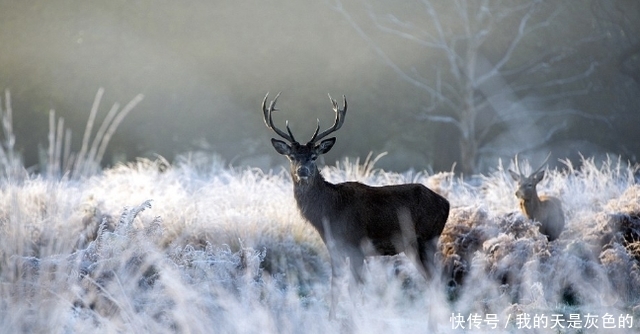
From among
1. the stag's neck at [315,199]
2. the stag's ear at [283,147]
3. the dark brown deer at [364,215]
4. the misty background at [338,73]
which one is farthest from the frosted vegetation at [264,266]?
the misty background at [338,73]

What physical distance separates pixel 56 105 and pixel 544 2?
1255cm

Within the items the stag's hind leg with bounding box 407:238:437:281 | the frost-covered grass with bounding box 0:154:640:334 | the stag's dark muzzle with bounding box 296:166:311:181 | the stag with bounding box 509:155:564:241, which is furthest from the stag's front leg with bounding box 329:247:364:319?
the stag with bounding box 509:155:564:241

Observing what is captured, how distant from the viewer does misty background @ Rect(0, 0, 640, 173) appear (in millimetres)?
19656

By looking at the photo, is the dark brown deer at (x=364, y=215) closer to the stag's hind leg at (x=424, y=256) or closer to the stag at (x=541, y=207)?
the stag's hind leg at (x=424, y=256)

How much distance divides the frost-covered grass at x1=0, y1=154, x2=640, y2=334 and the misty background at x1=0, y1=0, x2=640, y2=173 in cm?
936

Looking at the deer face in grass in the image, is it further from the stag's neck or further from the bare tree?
the bare tree

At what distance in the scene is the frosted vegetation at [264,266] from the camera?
4566 mm

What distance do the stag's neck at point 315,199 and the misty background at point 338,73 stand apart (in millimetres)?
12824

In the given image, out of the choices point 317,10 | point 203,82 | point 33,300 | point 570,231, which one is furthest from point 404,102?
point 33,300

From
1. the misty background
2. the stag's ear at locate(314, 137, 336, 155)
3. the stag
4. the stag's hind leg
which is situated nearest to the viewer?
the stag's hind leg

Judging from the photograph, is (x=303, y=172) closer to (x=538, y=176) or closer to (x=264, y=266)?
(x=264, y=266)

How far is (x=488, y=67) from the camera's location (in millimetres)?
20375

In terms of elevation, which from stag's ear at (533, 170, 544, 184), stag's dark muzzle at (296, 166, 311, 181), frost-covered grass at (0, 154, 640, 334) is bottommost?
frost-covered grass at (0, 154, 640, 334)

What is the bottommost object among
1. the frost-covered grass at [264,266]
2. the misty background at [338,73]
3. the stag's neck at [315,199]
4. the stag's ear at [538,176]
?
the frost-covered grass at [264,266]
